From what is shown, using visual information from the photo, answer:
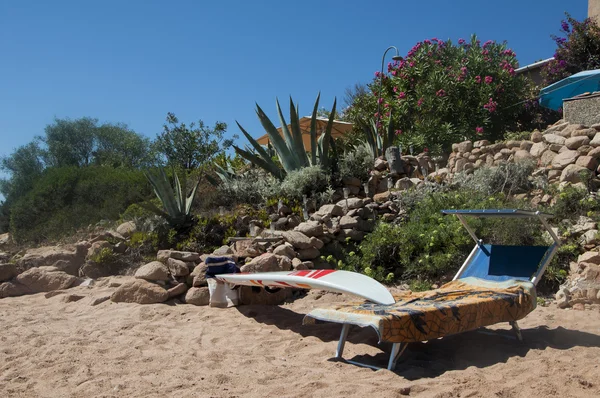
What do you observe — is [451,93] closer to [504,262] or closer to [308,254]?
[308,254]

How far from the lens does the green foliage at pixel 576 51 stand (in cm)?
1355

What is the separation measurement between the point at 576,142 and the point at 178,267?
596 cm

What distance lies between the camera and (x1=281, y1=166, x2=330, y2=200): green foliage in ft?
29.3

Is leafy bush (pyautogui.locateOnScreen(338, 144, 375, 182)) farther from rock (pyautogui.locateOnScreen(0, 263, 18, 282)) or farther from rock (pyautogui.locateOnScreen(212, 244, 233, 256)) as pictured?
rock (pyautogui.locateOnScreen(0, 263, 18, 282))

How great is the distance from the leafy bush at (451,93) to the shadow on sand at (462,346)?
6.85 metres

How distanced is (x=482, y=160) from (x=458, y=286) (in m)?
4.57

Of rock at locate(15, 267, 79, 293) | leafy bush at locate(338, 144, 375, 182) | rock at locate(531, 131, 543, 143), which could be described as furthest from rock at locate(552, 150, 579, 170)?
rock at locate(15, 267, 79, 293)

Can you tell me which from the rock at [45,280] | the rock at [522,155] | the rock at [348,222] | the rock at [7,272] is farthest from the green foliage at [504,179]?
the rock at [7,272]

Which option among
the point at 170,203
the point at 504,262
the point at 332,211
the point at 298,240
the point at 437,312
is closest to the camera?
the point at 437,312

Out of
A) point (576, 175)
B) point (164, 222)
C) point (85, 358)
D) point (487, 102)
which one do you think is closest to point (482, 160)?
point (576, 175)

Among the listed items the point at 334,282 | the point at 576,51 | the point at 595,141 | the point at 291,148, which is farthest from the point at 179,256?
the point at 576,51

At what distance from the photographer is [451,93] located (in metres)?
12.1

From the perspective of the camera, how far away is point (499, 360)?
3.96 metres

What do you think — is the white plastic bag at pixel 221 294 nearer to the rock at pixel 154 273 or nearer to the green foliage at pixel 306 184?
the rock at pixel 154 273
